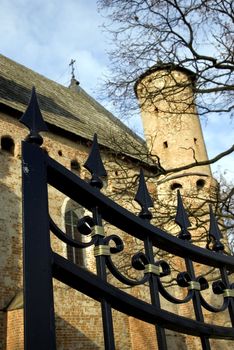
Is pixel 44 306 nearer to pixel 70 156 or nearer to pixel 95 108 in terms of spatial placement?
pixel 70 156

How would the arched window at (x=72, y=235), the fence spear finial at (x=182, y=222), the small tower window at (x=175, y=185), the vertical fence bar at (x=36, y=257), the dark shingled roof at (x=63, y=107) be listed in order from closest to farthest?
the vertical fence bar at (x=36, y=257) → the fence spear finial at (x=182, y=222) → the arched window at (x=72, y=235) → the dark shingled roof at (x=63, y=107) → the small tower window at (x=175, y=185)

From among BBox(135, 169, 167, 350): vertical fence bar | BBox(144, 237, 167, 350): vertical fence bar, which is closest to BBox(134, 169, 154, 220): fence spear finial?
BBox(135, 169, 167, 350): vertical fence bar

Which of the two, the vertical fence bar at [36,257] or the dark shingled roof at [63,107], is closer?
the vertical fence bar at [36,257]

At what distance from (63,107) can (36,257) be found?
15342 mm

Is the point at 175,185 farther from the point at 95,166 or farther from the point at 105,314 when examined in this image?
the point at 105,314

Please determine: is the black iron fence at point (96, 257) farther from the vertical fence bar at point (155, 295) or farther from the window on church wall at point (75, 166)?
the window on church wall at point (75, 166)

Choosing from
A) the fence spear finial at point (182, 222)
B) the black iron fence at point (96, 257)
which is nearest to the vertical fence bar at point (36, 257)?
the black iron fence at point (96, 257)

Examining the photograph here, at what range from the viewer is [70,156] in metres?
13.4

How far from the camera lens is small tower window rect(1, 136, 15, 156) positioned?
463 inches

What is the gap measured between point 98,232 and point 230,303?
825mm

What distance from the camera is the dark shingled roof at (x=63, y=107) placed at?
12.9m

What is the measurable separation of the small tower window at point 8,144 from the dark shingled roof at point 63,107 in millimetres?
987

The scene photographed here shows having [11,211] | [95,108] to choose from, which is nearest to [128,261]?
[11,211]

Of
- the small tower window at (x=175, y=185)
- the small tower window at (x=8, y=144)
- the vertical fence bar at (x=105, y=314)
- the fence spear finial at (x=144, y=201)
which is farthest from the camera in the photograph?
the small tower window at (x=175, y=185)
